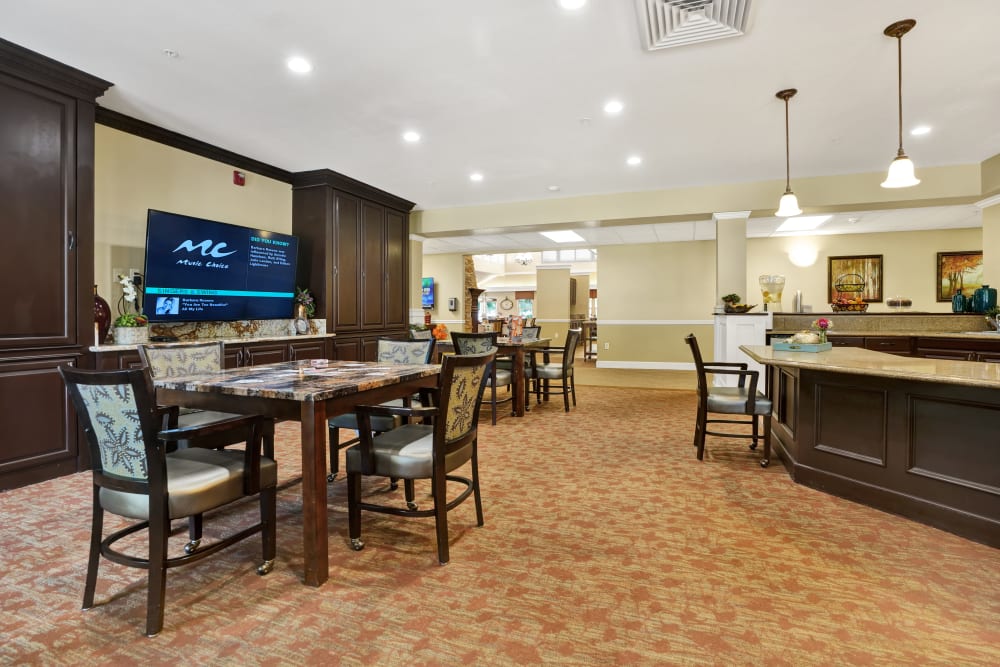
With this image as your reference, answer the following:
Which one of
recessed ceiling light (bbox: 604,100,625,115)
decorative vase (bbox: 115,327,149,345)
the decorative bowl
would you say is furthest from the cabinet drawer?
decorative vase (bbox: 115,327,149,345)

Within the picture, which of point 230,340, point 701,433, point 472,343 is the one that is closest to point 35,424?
point 230,340

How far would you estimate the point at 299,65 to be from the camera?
327 centimetres

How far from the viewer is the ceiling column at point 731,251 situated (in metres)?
6.20

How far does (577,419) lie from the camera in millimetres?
5234

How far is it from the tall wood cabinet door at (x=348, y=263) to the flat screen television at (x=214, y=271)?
590mm

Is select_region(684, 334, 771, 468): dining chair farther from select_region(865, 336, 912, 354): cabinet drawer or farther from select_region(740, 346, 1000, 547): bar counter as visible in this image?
select_region(865, 336, 912, 354): cabinet drawer

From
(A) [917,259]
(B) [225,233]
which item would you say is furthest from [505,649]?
(A) [917,259]

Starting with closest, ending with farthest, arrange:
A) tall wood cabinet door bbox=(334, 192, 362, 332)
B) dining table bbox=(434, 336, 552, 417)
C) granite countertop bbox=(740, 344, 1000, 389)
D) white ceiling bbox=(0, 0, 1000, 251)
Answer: granite countertop bbox=(740, 344, 1000, 389) < white ceiling bbox=(0, 0, 1000, 251) < dining table bbox=(434, 336, 552, 417) < tall wood cabinet door bbox=(334, 192, 362, 332)

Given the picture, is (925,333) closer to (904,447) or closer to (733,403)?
(733,403)

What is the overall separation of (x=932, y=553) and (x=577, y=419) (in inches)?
127

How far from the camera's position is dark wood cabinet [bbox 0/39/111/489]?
3123 mm

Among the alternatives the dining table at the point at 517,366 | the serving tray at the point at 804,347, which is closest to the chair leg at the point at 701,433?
the serving tray at the point at 804,347

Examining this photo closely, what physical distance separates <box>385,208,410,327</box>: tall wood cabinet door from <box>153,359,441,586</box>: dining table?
14.8ft

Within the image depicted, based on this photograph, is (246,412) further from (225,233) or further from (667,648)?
(225,233)
